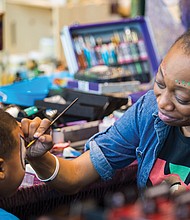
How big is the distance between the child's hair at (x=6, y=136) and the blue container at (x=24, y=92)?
61 centimetres

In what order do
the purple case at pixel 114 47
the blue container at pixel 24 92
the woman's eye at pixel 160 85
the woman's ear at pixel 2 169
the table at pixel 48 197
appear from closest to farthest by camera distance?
the woman's ear at pixel 2 169 < the woman's eye at pixel 160 85 < the table at pixel 48 197 < the blue container at pixel 24 92 < the purple case at pixel 114 47

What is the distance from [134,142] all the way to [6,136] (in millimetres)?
368

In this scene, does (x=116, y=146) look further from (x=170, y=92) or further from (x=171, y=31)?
(x=171, y=31)

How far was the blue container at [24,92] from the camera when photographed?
5.42 feet

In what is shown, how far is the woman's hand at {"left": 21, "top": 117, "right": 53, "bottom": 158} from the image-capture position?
1.12 metres

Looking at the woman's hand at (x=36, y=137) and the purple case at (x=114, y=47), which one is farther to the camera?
the purple case at (x=114, y=47)

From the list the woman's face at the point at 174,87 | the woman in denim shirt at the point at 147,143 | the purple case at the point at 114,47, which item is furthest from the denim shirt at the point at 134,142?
the purple case at the point at 114,47

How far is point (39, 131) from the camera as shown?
114 centimetres

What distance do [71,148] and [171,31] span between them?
3.98 ft

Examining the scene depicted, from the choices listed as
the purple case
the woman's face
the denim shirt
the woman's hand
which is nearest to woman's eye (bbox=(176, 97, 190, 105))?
the woman's face

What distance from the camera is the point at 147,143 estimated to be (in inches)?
49.1

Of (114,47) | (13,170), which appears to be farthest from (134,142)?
(114,47)

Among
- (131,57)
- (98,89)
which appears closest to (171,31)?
(131,57)

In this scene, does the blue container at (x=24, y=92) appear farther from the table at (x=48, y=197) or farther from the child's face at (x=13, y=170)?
the child's face at (x=13, y=170)
